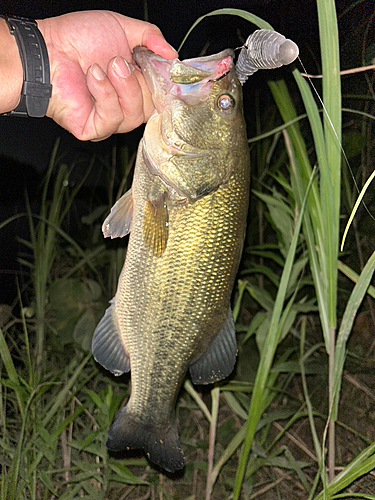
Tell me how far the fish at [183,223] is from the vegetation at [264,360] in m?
0.24

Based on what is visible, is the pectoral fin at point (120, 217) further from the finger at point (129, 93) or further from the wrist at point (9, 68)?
the wrist at point (9, 68)

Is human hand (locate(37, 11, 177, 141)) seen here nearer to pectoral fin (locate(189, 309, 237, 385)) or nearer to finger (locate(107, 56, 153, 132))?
finger (locate(107, 56, 153, 132))

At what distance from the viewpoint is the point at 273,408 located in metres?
2.89

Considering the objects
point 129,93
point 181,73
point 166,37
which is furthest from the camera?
point 166,37

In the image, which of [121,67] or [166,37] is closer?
[121,67]

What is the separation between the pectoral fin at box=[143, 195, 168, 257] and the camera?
1526 millimetres

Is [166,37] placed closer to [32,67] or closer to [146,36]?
[146,36]

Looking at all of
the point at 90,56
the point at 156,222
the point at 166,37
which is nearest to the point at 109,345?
the point at 156,222

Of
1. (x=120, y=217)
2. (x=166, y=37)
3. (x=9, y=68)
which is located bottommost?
(x=120, y=217)

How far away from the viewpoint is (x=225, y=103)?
1.52 m

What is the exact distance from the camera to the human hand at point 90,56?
→ 1.68m

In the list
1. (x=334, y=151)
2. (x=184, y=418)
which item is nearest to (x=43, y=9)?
(x=334, y=151)

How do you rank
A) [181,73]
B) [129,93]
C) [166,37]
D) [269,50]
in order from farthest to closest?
[166,37], [129,93], [181,73], [269,50]

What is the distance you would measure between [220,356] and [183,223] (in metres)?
0.50
